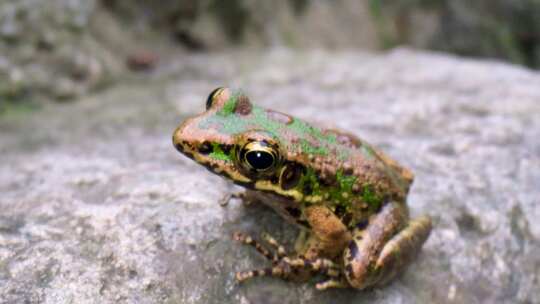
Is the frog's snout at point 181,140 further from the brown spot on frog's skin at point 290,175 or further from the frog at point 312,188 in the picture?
the brown spot on frog's skin at point 290,175

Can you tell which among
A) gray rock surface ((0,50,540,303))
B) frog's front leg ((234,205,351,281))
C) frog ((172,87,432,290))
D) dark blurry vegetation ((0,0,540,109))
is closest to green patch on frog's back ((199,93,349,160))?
frog ((172,87,432,290))

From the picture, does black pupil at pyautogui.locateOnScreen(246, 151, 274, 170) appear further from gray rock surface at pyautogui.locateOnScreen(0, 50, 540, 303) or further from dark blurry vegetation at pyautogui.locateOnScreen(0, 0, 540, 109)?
dark blurry vegetation at pyautogui.locateOnScreen(0, 0, 540, 109)

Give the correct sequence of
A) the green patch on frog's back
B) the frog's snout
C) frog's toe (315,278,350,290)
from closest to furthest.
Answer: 1. the frog's snout
2. the green patch on frog's back
3. frog's toe (315,278,350,290)

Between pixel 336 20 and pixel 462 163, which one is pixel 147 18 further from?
pixel 462 163

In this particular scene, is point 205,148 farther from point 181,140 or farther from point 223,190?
point 223,190

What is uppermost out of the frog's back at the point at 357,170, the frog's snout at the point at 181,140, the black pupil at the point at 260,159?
the frog's snout at the point at 181,140

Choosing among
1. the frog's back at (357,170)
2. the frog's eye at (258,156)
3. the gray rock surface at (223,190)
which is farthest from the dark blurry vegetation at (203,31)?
the frog's back at (357,170)

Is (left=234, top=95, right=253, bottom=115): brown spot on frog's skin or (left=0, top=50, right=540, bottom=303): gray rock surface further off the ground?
(left=234, top=95, right=253, bottom=115): brown spot on frog's skin
